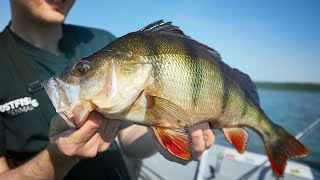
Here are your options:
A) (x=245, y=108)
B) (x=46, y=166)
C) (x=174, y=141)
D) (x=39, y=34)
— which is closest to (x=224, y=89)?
(x=245, y=108)

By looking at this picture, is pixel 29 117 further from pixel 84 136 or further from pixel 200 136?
pixel 200 136

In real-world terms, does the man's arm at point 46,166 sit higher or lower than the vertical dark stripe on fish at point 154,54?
lower

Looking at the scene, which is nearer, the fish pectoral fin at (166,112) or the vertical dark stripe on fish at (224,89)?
the fish pectoral fin at (166,112)

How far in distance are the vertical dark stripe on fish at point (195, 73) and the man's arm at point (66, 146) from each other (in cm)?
47

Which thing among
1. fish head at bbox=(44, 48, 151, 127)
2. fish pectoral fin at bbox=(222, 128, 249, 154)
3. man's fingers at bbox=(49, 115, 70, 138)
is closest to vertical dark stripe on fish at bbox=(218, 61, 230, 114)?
fish pectoral fin at bbox=(222, 128, 249, 154)

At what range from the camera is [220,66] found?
1.90m

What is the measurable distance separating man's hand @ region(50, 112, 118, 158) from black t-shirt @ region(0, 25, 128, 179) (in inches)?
32.1

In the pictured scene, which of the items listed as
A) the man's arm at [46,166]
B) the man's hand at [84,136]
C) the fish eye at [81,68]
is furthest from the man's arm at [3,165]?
the fish eye at [81,68]

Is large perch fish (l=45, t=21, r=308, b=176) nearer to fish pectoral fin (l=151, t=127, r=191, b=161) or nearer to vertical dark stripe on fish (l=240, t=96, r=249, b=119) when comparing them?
fish pectoral fin (l=151, t=127, r=191, b=161)

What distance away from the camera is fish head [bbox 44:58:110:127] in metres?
1.43

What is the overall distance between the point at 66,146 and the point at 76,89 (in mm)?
345

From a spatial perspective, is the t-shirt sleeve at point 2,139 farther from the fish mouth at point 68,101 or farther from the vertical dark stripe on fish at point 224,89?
the vertical dark stripe on fish at point 224,89

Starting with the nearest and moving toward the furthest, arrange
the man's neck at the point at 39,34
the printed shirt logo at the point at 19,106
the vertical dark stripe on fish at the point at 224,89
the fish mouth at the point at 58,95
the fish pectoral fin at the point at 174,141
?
1. the fish mouth at the point at 58,95
2. the fish pectoral fin at the point at 174,141
3. the vertical dark stripe on fish at the point at 224,89
4. the printed shirt logo at the point at 19,106
5. the man's neck at the point at 39,34

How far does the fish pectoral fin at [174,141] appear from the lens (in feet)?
5.34
